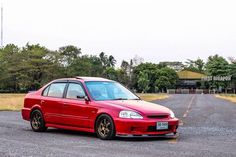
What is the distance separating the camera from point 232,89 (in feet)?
445

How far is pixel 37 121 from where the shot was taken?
40.9ft

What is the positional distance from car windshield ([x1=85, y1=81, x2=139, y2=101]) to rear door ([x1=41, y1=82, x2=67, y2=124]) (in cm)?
85

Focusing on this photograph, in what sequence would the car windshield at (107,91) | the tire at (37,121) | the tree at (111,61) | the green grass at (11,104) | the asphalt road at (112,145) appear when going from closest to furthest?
the asphalt road at (112,145) → the car windshield at (107,91) → the tire at (37,121) → the green grass at (11,104) → the tree at (111,61)

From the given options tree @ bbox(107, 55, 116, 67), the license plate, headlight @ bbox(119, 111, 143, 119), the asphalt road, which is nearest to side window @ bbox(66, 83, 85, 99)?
the asphalt road

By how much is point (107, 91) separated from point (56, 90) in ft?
4.78

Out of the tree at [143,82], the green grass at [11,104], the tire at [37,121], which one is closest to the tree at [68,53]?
the tree at [143,82]

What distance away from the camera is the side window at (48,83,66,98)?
1219cm

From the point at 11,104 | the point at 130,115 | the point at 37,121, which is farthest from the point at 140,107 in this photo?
the point at 11,104

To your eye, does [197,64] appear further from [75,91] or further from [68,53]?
[75,91]

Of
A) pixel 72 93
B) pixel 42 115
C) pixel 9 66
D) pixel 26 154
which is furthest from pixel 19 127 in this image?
pixel 9 66

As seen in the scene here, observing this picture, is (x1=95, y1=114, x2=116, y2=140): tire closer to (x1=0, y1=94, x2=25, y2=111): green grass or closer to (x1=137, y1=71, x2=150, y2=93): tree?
(x1=0, y1=94, x2=25, y2=111): green grass

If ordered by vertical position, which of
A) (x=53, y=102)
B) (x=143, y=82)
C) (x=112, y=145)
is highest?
(x=143, y=82)

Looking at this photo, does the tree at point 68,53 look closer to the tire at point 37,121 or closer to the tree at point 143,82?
the tree at point 143,82

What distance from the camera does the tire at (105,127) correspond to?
10448 millimetres
